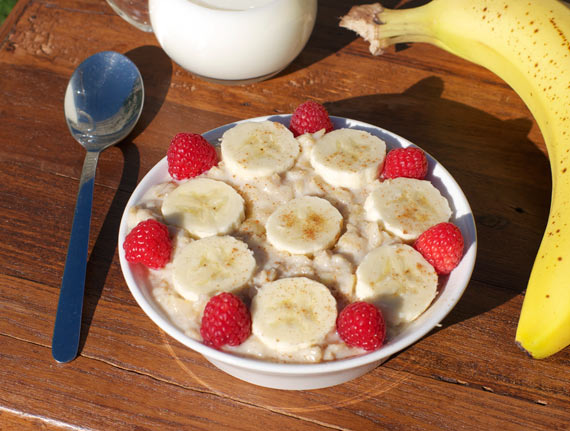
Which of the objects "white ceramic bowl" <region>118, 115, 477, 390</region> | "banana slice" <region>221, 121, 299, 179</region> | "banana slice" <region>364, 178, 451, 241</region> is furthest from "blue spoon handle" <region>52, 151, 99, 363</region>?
"banana slice" <region>364, 178, 451, 241</region>

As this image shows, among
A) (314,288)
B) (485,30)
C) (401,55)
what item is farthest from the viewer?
(401,55)

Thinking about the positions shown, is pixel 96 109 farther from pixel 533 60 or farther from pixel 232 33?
pixel 533 60

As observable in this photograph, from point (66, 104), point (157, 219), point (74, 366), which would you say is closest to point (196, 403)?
point (74, 366)

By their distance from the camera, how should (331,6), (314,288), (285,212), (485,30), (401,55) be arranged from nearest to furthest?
(314,288), (285,212), (485,30), (401,55), (331,6)

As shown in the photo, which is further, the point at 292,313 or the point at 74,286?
the point at 74,286

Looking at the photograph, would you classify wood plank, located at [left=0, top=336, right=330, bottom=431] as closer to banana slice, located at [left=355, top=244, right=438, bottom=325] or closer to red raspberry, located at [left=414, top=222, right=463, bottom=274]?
banana slice, located at [left=355, top=244, right=438, bottom=325]

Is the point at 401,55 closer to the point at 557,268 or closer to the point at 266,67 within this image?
the point at 266,67

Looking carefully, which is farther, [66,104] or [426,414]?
[66,104]

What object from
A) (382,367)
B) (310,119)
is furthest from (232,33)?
(382,367)
